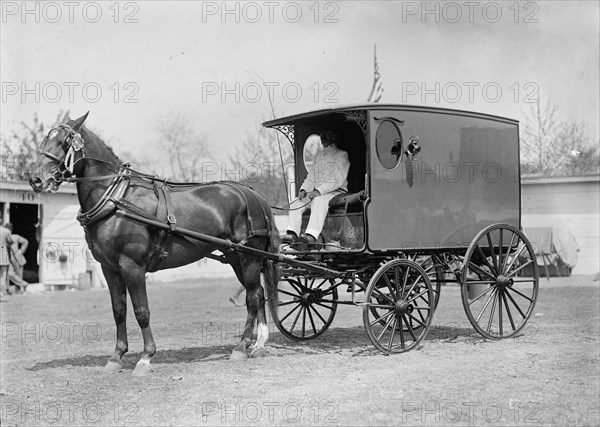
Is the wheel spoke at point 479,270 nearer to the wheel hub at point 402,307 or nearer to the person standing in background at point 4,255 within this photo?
the wheel hub at point 402,307

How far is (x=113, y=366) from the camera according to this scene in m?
7.37

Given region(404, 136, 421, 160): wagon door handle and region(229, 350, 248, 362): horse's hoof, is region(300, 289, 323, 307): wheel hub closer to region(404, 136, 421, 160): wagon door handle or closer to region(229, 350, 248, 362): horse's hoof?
region(229, 350, 248, 362): horse's hoof

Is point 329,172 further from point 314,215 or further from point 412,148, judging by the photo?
point 412,148

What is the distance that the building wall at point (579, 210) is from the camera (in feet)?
77.2

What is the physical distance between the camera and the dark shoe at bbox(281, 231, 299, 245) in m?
8.73

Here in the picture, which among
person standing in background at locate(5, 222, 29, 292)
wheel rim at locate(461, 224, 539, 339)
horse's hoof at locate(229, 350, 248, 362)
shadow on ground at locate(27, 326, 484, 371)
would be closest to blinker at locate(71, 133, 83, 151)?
shadow on ground at locate(27, 326, 484, 371)

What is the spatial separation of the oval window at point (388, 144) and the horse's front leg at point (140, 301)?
119 inches

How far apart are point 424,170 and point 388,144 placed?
2.04 feet

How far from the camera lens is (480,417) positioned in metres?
5.48

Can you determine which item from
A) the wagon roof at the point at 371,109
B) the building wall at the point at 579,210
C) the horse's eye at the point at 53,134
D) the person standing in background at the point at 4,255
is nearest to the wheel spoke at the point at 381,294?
the wagon roof at the point at 371,109

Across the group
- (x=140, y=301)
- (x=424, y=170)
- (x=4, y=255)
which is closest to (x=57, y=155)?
(x=140, y=301)

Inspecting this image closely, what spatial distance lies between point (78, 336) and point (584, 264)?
18.3 metres

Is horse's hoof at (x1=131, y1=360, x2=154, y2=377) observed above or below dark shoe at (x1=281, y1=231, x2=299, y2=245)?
below

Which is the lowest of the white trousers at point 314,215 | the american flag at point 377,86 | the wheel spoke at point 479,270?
the wheel spoke at point 479,270
